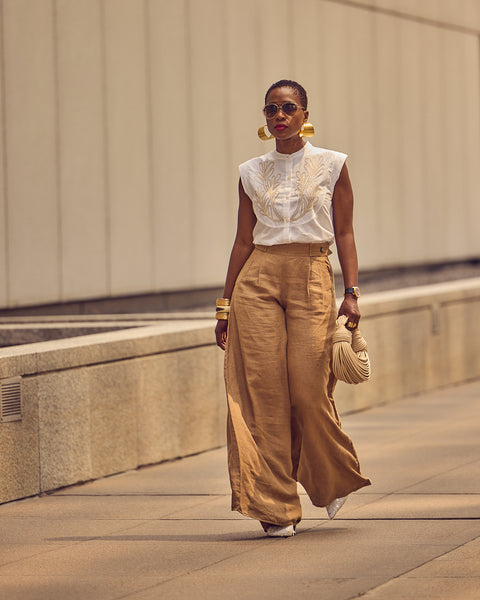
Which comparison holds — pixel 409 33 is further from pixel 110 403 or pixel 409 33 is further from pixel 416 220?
pixel 110 403

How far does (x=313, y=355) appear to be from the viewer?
7.11m

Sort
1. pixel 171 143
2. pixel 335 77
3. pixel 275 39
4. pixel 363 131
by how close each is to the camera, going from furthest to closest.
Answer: pixel 363 131, pixel 335 77, pixel 275 39, pixel 171 143

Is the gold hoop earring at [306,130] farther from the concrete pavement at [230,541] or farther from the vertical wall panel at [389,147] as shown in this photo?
the vertical wall panel at [389,147]

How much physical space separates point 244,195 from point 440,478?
2.43 m

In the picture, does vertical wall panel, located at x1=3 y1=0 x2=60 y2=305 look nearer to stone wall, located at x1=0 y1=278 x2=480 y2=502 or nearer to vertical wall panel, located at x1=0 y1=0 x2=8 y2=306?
vertical wall panel, located at x1=0 y1=0 x2=8 y2=306

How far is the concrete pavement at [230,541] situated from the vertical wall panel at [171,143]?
537 centimetres

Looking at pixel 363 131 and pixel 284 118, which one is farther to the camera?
pixel 363 131

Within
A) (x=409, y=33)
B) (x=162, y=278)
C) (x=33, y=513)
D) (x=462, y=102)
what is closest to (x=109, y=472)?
(x=33, y=513)

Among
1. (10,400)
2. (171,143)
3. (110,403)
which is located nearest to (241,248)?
(10,400)

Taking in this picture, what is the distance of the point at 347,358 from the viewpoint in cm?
701

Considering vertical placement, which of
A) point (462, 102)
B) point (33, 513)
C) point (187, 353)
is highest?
point (462, 102)

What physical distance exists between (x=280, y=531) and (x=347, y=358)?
0.86 m

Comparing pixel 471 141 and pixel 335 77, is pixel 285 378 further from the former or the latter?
pixel 471 141

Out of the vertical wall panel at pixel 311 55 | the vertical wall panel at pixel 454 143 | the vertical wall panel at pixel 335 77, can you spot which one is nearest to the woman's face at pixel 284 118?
the vertical wall panel at pixel 311 55
